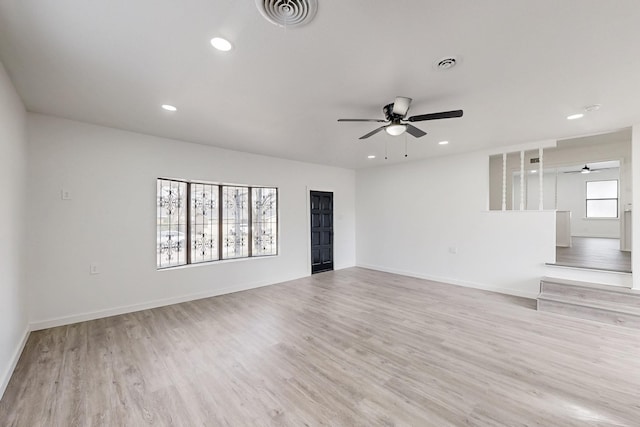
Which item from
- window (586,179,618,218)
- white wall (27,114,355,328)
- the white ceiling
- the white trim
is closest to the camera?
the white ceiling

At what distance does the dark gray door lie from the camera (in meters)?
6.38

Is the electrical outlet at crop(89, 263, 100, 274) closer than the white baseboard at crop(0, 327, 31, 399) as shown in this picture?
No

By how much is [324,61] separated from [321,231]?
477 cm

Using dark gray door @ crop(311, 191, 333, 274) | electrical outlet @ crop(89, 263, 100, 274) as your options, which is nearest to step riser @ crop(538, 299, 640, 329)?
dark gray door @ crop(311, 191, 333, 274)

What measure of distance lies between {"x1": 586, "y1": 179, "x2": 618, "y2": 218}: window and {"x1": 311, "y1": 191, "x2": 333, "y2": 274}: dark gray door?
972 centimetres

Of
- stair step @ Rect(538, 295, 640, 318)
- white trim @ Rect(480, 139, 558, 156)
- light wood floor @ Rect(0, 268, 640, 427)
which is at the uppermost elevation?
white trim @ Rect(480, 139, 558, 156)

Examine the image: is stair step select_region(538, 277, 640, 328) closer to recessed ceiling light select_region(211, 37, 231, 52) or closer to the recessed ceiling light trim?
the recessed ceiling light trim

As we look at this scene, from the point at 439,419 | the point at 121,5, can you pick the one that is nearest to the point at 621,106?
the point at 439,419

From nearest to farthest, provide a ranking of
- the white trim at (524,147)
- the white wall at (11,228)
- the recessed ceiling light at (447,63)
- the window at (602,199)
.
→ the recessed ceiling light at (447,63)
the white wall at (11,228)
the white trim at (524,147)
the window at (602,199)

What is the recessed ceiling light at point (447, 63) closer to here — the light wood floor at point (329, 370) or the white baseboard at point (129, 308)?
the light wood floor at point (329, 370)

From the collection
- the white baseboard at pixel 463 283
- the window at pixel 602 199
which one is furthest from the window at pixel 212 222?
the window at pixel 602 199

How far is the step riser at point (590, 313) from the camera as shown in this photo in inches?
134

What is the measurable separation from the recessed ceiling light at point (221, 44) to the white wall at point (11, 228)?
1.87 metres

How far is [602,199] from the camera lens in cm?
915
